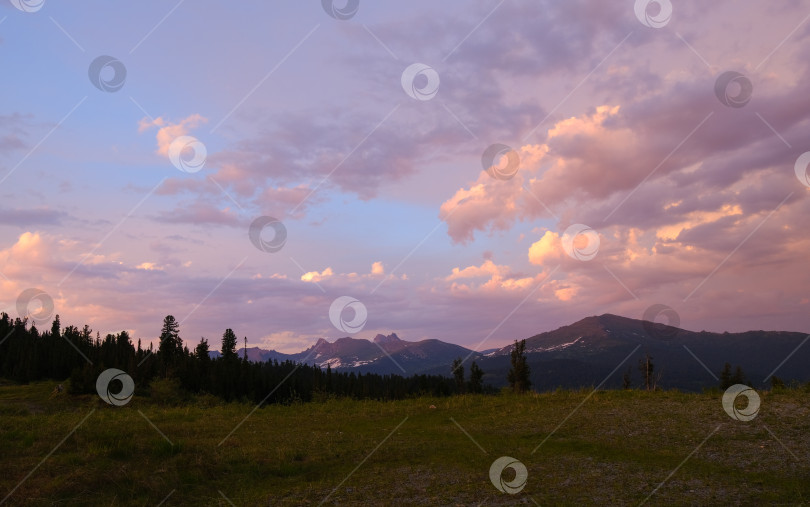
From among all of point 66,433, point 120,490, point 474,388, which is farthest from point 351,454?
point 474,388

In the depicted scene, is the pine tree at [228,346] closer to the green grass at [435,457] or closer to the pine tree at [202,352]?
the pine tree at [202,352]

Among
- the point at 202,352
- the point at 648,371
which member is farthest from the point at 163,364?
the point at 648,371

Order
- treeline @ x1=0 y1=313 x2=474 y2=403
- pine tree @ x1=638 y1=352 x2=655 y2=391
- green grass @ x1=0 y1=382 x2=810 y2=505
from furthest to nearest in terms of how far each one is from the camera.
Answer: treeline @ x1=0 y1=313 x2=474 y2=403 < pine tree @ x1=638 y1=352 x2=655 y2=391 < green grass @ x1=0 y1=382 x2=810 y2=505

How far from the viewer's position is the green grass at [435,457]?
11273 millimetres

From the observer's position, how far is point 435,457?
593 inches

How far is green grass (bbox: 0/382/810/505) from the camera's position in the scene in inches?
444

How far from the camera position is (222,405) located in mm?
30828

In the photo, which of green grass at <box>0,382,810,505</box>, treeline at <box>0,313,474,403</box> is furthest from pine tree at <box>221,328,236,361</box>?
green grass at <box>0,382,810,505</box>

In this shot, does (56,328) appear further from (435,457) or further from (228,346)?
(435,457)

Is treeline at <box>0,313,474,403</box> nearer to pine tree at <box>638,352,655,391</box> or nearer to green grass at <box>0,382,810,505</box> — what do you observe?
pine tree at <box>638,352,655,391</box>

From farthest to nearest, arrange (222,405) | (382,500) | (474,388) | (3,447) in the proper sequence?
(474,388) < (222,405) < (3,447) < (382,500)

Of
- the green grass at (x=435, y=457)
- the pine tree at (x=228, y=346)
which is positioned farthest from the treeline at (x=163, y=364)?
the green grass at (x=435, y=457)

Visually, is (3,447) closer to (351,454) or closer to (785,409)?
(351,454)

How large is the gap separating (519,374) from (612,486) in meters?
75.0
